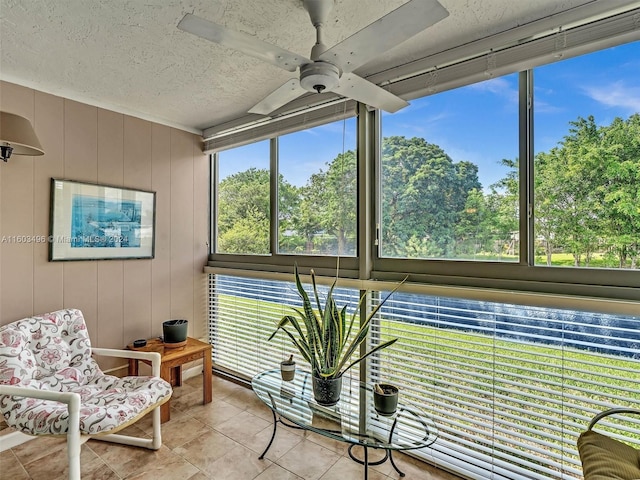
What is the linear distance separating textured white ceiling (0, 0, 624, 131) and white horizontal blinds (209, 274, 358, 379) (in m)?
1.68

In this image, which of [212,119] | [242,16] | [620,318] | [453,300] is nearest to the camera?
[620,318]

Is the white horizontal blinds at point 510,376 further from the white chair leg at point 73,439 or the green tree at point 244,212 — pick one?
the white chair leg at point 73,439

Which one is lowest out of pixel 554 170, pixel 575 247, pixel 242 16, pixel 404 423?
pixel 404 423

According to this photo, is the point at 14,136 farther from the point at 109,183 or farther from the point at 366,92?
the point at 366,92

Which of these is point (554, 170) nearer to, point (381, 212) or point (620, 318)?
point (620, 318)

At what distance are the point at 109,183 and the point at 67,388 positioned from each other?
159cm

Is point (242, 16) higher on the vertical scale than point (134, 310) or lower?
higher

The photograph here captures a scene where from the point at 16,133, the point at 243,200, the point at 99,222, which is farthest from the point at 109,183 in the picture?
the point at 243,200

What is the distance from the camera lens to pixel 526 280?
71.6 inches

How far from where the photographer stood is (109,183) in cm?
282

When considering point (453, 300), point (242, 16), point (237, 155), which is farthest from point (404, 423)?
point (237, 155)

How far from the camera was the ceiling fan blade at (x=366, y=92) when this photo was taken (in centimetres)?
149

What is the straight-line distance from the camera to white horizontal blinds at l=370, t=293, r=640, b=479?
5.25 ft

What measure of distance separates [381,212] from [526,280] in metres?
0.98
